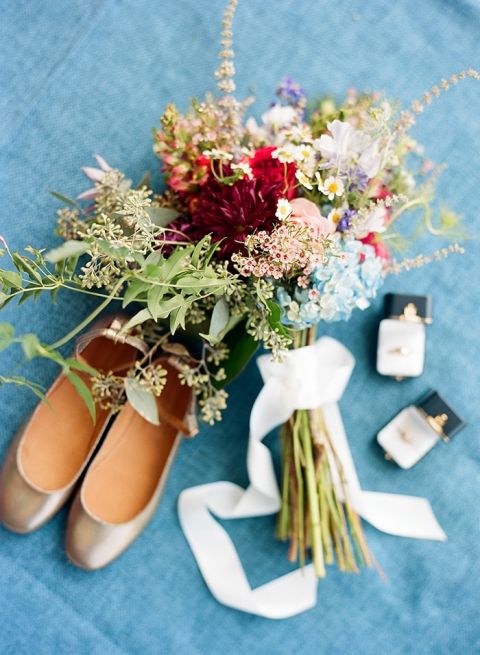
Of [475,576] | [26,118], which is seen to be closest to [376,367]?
[475,576]

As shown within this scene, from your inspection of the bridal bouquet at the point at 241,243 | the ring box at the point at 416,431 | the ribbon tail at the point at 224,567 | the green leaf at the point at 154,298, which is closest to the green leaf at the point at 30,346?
the bridal bouquet at the point at 241,243

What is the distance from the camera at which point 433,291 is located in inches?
42.2

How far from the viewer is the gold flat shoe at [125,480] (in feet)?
3.13

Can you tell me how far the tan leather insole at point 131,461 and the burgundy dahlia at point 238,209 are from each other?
322 mm

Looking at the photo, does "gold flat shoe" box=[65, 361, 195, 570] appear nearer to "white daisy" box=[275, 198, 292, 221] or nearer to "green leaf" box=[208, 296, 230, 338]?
"green leaf" box=[208, 296, 230, 338]

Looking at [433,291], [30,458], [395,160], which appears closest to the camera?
[395,160]

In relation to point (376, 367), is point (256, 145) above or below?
above

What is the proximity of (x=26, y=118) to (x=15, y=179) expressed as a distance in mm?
108

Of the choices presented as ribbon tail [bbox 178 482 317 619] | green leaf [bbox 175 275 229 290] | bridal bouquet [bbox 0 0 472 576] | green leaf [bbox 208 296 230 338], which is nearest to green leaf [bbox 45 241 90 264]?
bridal bouquet [bbox 0 0 472 576]

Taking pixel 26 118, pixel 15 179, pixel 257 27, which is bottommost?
pixel 15 179

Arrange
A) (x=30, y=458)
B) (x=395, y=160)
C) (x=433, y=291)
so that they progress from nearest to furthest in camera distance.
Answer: (x=395, y=160), (x=30, y=458), (x=433, y=291)

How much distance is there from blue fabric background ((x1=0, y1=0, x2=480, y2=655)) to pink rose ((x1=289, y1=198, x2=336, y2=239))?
368 millimetres

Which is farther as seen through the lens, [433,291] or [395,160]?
[433,291]

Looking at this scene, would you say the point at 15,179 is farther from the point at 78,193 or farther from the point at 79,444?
the point at 79,444
